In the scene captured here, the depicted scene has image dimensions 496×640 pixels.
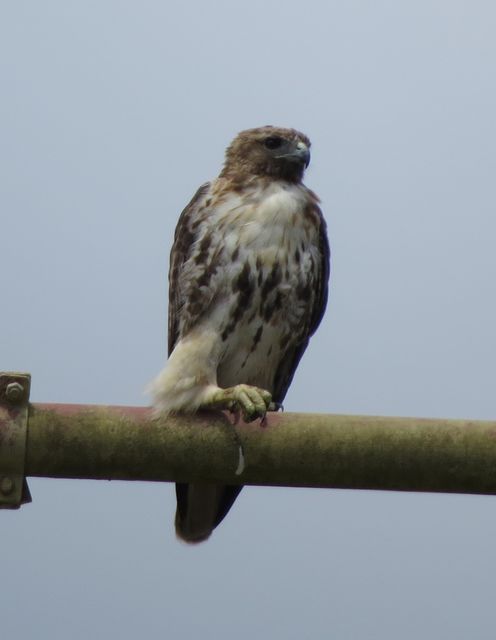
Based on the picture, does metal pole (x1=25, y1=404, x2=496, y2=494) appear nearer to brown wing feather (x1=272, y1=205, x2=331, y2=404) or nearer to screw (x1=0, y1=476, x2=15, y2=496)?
screw (x1=0, y1=476, x2=15, y2=496)

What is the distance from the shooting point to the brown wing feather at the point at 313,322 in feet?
19.7

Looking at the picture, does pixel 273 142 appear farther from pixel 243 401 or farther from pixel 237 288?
pixel 243 401

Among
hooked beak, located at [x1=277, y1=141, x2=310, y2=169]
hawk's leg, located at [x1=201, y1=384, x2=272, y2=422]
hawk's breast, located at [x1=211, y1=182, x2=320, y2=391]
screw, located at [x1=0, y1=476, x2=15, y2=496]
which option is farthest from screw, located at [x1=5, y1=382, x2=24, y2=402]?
hooked beak, located at [x1=277, y1=141, x2=310, y2=169]

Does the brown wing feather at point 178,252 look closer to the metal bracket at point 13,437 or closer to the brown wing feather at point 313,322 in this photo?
the brown wing feather at point 313,322

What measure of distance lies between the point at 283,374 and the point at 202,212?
88cm

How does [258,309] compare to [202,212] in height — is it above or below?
below

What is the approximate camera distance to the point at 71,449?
3811 millimetres

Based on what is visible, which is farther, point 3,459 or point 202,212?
point 202,212

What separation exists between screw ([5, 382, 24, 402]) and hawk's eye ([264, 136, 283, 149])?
8.72ft

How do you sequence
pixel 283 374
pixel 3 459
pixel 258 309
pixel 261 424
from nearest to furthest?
pixel 3 459, pixel 261 424, pixel 258 309, pixel 283 374

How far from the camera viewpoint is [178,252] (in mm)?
5922

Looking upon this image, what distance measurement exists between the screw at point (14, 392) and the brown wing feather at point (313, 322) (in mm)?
2278

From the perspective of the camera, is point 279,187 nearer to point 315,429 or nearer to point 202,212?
point 202,212

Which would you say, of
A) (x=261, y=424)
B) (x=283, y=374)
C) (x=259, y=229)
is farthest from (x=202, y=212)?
(x=261, y=424)
